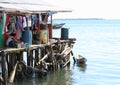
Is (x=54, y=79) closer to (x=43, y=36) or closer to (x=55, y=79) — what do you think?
(x=55, y=79)

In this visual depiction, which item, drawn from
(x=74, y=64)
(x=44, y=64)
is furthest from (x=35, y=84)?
(x=74, y=64)

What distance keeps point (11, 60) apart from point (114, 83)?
18.8ft

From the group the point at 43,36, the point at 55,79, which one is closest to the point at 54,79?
the point at 55,79

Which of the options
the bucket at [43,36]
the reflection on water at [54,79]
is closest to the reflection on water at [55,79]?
the reflection on water at [54,79]

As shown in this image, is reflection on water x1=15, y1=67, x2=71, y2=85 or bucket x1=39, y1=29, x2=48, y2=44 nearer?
reflection on water x1=15, y1=67, x2=71, y2=85

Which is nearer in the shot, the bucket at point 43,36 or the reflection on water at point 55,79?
the reflection on water at point 55,79

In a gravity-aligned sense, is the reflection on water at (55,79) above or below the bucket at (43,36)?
below

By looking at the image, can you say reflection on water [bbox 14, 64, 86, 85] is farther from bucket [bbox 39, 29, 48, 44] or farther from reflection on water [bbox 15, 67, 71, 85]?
bucket [bbox 39, 29, 48, 44]

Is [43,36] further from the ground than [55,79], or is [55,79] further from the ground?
[43,36]

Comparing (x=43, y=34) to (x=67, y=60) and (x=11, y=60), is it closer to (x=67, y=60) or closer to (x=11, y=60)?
(x=11, y=60)

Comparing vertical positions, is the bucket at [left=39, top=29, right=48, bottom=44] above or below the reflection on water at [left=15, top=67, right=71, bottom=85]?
above

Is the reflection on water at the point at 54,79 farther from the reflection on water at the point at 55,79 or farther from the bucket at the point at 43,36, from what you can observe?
the bucket at the point at 43,36

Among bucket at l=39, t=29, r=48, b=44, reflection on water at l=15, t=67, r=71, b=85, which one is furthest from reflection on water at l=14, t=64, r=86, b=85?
bucket at l=39, t=29, r=48, b=44

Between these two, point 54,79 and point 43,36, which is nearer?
point 43,36
